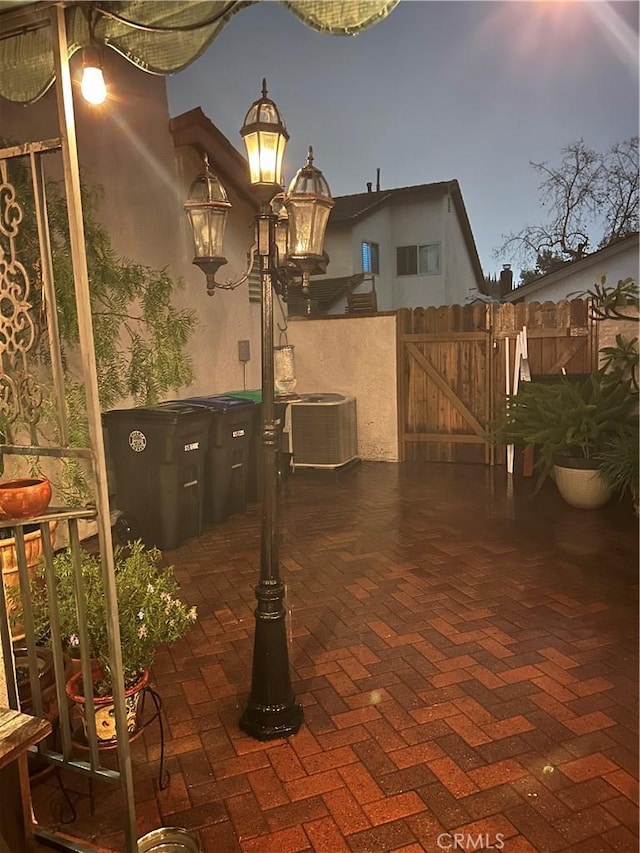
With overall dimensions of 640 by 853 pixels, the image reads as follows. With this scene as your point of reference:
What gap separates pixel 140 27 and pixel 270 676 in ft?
7.93

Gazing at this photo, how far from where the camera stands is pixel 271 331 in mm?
2566

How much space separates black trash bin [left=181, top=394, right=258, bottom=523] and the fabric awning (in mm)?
3354

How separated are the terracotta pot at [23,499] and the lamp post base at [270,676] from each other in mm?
1078

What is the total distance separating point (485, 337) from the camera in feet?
25.8

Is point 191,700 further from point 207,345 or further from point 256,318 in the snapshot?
point 256,318

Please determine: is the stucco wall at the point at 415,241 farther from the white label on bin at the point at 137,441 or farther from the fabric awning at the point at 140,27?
the fabric awning at the point at 140,27

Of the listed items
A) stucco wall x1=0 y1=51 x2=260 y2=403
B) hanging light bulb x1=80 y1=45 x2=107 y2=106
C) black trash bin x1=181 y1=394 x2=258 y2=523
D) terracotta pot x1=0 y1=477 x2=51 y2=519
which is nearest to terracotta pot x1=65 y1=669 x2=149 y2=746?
terracotta pot x1=0 y1=477 x2=51 y2=519

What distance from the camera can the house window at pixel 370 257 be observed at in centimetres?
1444

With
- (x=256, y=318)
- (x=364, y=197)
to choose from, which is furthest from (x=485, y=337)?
(x=364, y=197)

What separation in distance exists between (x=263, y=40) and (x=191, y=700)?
69.7 feet

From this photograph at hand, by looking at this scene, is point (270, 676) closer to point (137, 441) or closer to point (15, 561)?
point (15, 561)

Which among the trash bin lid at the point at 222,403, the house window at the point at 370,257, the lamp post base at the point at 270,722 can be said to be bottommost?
the lamp post base at the point at 270,722

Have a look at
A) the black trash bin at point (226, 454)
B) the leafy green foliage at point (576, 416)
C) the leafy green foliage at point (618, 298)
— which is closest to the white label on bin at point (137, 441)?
the black trash bin at point (226, 454)

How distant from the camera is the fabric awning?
175cm
